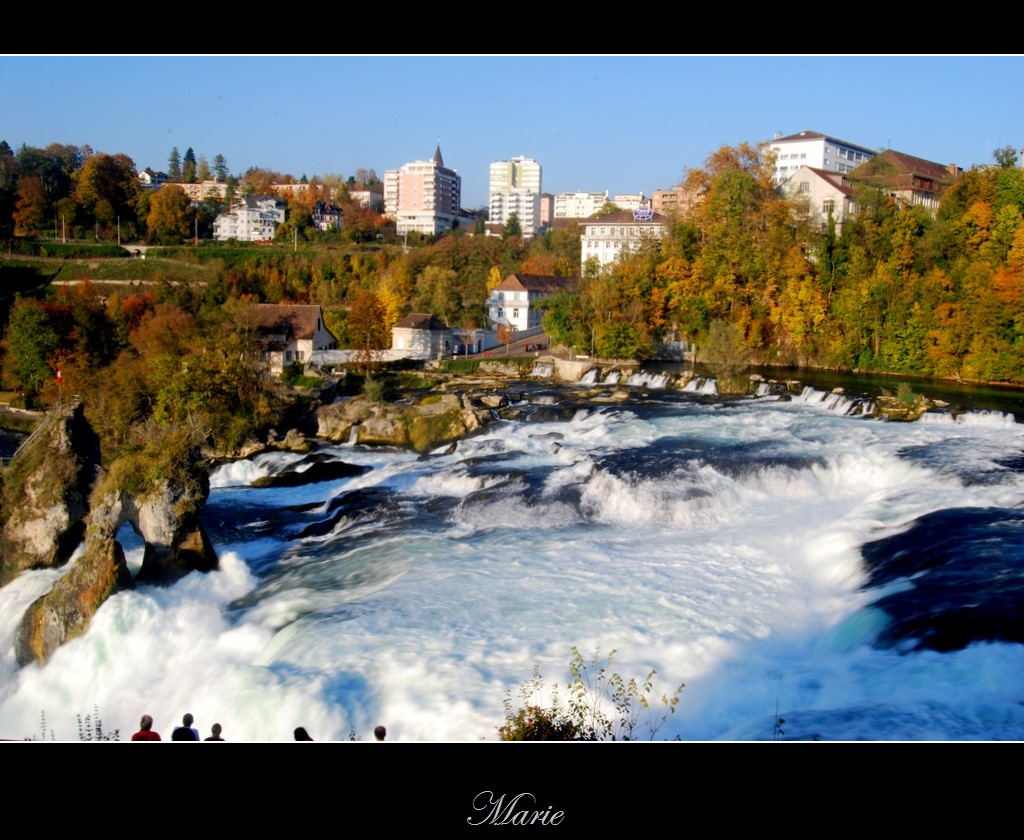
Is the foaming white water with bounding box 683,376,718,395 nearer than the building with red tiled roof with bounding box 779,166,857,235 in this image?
Yes

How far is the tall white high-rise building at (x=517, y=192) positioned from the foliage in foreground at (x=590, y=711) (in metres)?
81.1

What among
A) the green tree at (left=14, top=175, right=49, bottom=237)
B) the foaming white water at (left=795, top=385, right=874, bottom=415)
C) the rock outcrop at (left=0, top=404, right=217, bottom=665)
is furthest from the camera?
the green tree at (left=14, top=175, right=49, bottom=237)

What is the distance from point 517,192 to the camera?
90500 millimetres

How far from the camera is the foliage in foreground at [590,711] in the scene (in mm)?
4695

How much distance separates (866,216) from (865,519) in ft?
70.2

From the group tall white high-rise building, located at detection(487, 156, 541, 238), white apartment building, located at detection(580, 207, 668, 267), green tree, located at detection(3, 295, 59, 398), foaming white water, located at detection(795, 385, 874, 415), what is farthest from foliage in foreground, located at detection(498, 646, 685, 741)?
tall white high-rise building, located at detection(487, 156, 541, 238)

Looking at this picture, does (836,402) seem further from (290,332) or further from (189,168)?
(189,168)

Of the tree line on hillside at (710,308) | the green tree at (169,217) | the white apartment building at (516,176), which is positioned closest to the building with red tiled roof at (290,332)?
the tree line on hillside at (710,308)

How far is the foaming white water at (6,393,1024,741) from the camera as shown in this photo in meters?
6.56

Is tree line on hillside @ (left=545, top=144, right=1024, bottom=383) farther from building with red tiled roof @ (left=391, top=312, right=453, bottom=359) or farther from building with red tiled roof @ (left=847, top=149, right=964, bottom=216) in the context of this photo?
building with red tiled roof @ (left=391, top=312, right=453, bottom=359)

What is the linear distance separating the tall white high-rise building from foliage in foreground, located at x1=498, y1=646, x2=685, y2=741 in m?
81.1

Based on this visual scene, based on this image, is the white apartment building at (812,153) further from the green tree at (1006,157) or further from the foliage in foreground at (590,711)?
the foliage in foreground at (590,711)
